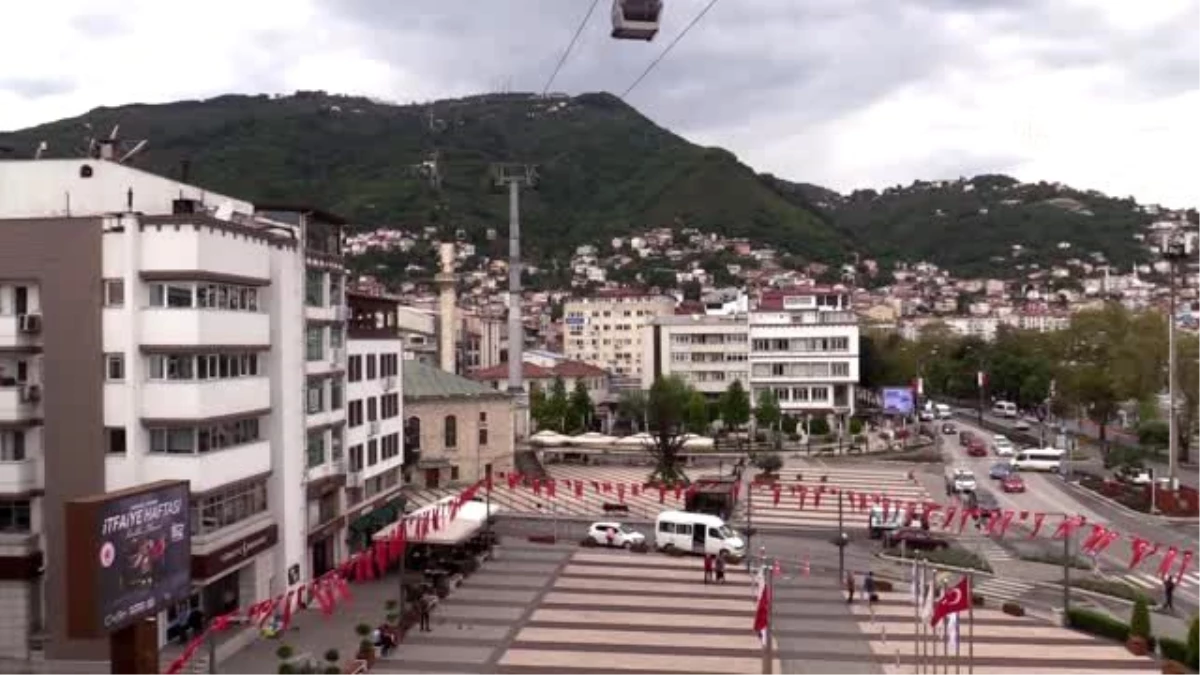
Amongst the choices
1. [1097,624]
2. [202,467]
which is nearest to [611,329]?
[1097,624]

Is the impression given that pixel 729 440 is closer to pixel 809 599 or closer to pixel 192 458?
pixel 809 599

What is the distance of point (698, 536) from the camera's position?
146 feet

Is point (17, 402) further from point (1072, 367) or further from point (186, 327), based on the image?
point (1072, 367)

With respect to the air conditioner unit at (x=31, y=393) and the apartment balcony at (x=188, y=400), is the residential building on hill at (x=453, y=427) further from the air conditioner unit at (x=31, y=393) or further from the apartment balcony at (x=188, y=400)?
the air conditioner unit at (x=31, y=393)

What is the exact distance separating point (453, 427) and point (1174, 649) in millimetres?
39777

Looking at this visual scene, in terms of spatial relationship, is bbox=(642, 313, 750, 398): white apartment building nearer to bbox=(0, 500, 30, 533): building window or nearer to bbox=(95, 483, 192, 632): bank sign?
bbox=(0, 500, 30, 533): building window

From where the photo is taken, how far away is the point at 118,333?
97.2ft

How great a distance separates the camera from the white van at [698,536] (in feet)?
144

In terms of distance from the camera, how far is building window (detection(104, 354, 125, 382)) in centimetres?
2968

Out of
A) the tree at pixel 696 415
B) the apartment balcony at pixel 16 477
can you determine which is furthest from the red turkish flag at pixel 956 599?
the tree at pixel 696 415

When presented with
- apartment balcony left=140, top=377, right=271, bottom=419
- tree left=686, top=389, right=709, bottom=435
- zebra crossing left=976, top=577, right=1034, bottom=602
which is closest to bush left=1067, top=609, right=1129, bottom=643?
zebra crossing left=976, top=577, right=1034, bottom=602

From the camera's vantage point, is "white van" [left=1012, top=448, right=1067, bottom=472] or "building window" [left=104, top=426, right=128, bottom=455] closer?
"building window" [left=104, top=426, right=128, bottom=455]

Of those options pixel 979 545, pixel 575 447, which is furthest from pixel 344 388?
pixel 575 447

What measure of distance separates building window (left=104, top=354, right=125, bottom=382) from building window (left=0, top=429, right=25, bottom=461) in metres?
2.52
